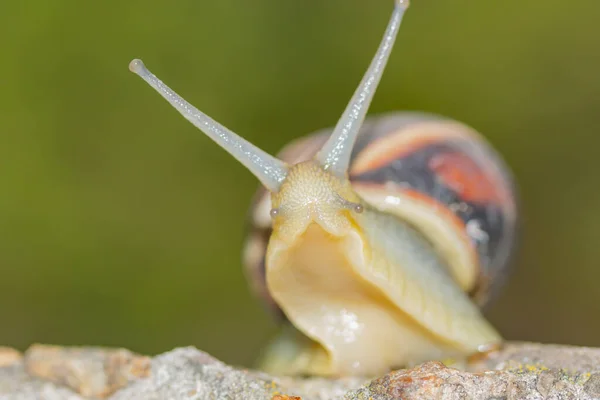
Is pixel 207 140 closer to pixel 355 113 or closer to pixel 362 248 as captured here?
pixel 355 113

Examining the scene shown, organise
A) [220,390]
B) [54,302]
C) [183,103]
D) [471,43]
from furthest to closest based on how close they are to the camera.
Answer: [471,43] < [54,302] < [183,103] < [220,390]

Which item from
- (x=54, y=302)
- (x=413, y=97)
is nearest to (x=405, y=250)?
(x=413, y=97)

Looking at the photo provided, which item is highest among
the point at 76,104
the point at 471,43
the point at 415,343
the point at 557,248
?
the point at 471,43

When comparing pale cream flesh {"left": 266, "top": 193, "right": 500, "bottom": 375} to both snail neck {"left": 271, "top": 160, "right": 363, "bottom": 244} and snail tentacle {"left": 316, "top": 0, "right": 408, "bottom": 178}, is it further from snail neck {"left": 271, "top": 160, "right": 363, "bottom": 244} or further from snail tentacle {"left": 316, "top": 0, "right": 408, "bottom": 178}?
snail tentacle {"left": 316, "top": 0, "right": 408, "bottom": 178}

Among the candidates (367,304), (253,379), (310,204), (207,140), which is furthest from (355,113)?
(207,140)

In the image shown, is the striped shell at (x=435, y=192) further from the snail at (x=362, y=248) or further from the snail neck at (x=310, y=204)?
the snail neck at (x=310, y=204)

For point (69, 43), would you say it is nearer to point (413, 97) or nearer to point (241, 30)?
point (241, 30)
